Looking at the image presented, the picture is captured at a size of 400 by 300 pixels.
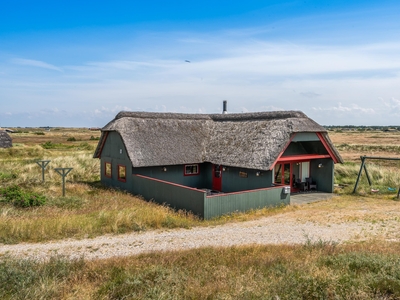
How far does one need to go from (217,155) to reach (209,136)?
122 inches

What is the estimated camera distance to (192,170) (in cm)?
2352

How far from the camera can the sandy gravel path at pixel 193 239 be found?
10.3 metres

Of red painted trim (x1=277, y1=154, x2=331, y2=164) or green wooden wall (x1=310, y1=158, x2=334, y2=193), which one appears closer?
red painted trim (x1=277, y1=154, x2=331, y2=164)

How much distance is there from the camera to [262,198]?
56.3ft

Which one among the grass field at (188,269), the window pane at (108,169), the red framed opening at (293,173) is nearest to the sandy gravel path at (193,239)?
the grass field at (188,269)

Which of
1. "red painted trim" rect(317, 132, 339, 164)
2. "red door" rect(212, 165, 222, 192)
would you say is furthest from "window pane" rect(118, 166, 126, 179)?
"red painted trim" rect(317, 132, 339, 164)

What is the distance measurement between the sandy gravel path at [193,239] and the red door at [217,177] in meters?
8.35

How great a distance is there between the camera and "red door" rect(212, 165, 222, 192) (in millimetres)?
22656

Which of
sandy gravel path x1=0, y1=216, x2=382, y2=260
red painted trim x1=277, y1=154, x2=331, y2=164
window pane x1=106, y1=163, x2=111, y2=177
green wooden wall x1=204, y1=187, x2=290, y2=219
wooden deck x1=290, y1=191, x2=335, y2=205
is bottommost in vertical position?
wooden deck x1=290, y1=191, x2=335, y2=205

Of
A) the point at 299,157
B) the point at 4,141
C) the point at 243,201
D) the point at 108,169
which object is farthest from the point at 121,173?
Answer: the point at 4,141

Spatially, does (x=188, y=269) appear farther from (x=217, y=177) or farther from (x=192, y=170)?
(x=192, y=170)

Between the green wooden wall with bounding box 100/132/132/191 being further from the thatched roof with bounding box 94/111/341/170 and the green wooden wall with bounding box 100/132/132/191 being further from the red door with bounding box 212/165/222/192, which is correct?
the red door with bounding box 212/165/222/192

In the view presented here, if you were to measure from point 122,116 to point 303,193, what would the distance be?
13686 mm

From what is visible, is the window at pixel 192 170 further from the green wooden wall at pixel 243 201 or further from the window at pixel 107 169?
the green wooden wall at pixel 243 201
